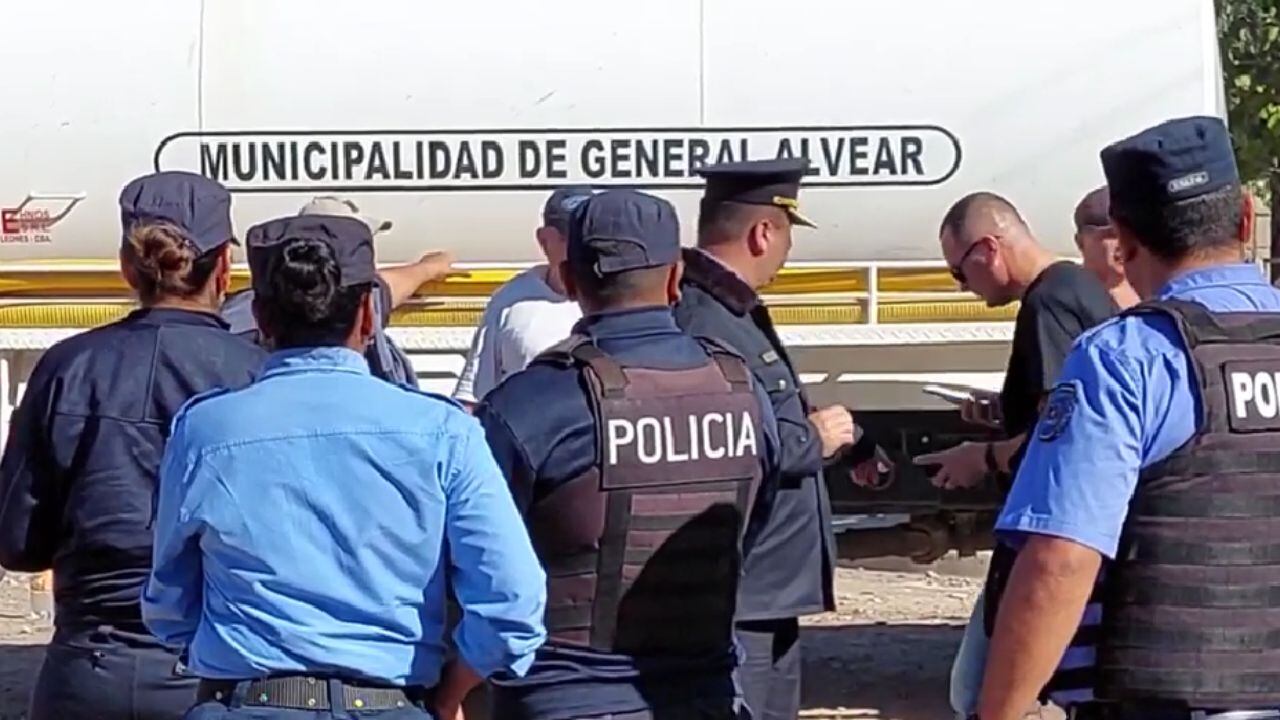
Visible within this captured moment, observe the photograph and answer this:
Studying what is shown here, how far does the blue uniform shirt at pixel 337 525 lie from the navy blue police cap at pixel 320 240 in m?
0.11

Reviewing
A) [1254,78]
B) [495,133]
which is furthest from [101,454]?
[1254,78]

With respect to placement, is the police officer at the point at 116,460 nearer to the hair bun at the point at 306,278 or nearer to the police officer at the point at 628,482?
the police officer at the point at 628,482

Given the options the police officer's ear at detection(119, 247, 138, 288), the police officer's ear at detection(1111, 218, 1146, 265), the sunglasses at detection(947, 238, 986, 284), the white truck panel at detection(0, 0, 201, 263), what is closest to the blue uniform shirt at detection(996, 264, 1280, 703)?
the police officer's ear at detection(1111, 218, 1146, 265)

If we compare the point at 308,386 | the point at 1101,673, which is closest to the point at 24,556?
the point at 308,386

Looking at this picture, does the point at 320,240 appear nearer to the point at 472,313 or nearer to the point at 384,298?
the point at 384,298

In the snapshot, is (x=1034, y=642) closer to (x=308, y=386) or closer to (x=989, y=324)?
(x=308, y=386)

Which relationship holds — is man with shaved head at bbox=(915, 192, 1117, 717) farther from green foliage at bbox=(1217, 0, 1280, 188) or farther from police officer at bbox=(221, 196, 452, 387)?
green foliage at bbox=(1217, 0, 1280, 188)

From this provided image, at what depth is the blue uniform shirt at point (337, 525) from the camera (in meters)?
2.59

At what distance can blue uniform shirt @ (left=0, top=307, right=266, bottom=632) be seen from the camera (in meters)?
3.31

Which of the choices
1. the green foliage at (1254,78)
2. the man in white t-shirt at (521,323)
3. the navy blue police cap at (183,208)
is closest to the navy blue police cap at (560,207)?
the man in white t-shirt at (521,323)

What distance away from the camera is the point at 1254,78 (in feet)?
37.5

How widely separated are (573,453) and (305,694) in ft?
2.13

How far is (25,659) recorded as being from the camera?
7277mm

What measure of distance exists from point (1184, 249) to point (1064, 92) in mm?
3124
